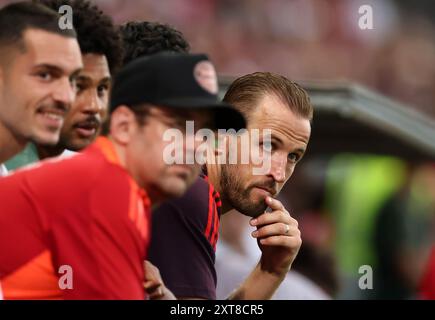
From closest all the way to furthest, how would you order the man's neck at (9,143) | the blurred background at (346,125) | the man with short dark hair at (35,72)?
the man with short dark hair at (35,72)
the man's neck at (9,143)
the blurred background at (346,125)

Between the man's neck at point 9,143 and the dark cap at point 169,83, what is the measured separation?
0.59m

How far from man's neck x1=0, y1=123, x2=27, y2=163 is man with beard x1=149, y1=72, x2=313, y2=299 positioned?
437mm

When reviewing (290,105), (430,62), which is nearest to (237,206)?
(290,105)

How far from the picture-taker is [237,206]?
356 cm

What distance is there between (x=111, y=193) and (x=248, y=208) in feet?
3.60

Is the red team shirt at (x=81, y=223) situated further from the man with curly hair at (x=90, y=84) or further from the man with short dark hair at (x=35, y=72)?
the man with curly hair at (x=90, y=84)

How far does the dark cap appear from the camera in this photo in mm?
2512

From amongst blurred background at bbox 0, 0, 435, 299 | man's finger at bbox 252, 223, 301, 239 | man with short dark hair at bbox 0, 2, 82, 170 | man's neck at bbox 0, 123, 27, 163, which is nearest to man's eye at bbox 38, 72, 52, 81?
man with short dark hair at bbox 0, 2, 82, 170

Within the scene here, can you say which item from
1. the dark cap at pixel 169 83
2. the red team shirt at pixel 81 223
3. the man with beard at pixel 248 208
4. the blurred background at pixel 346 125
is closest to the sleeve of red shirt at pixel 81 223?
the red team shirt at pixel 81 223

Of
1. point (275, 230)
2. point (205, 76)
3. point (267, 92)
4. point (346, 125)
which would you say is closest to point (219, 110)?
point (205, 76)

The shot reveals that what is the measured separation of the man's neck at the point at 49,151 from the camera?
334 cm

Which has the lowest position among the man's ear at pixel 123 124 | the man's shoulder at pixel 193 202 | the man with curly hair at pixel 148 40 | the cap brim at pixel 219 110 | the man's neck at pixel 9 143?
the man's shoulder at pixel 193 202
